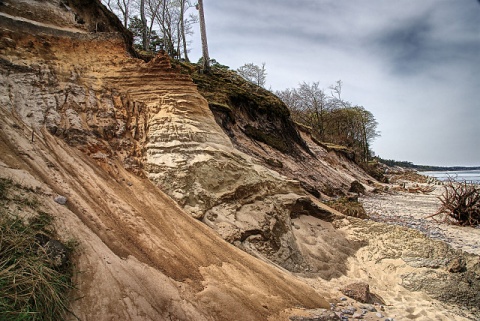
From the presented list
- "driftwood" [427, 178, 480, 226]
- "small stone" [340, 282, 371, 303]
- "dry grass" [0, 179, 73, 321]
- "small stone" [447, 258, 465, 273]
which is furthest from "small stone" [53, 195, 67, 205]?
"driftwood" [427, 178, 480, 226]

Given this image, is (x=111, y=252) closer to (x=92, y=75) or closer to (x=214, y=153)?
(x=214, y=153)

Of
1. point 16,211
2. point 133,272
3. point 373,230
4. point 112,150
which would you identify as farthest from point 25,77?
point 373,230

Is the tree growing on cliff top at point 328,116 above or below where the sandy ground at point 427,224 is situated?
above

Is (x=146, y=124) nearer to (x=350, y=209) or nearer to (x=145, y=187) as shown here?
(x=145, y=187)

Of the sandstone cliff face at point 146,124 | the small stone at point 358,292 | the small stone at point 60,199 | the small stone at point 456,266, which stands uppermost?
the sandstone cliff face at point 146,124

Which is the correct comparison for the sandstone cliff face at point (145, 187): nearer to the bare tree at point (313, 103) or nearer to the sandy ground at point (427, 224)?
the sandy ground at point (427, 224)

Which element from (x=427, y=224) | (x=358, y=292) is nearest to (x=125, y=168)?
(x=358, y=292)

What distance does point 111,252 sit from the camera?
11.9 feet

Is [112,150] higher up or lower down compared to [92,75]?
lower down

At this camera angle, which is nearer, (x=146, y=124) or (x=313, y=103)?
(x=146, y=124)

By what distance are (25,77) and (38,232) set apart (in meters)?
4.11

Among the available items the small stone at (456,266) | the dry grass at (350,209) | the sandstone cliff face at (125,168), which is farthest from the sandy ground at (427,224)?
the sandstone cliff face at (125,168)

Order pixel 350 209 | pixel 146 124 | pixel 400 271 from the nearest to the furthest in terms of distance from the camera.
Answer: pixel 400 271, pixel 146 124, pixel 350 209

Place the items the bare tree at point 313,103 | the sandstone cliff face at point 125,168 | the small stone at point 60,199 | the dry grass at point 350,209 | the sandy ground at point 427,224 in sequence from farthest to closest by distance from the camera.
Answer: the bare tree at point 313,103, the dry grass at point 350,209, the sandy ground at point 427,224, the small stone at point 60,199, the sandstone cliff face at point 125,168
